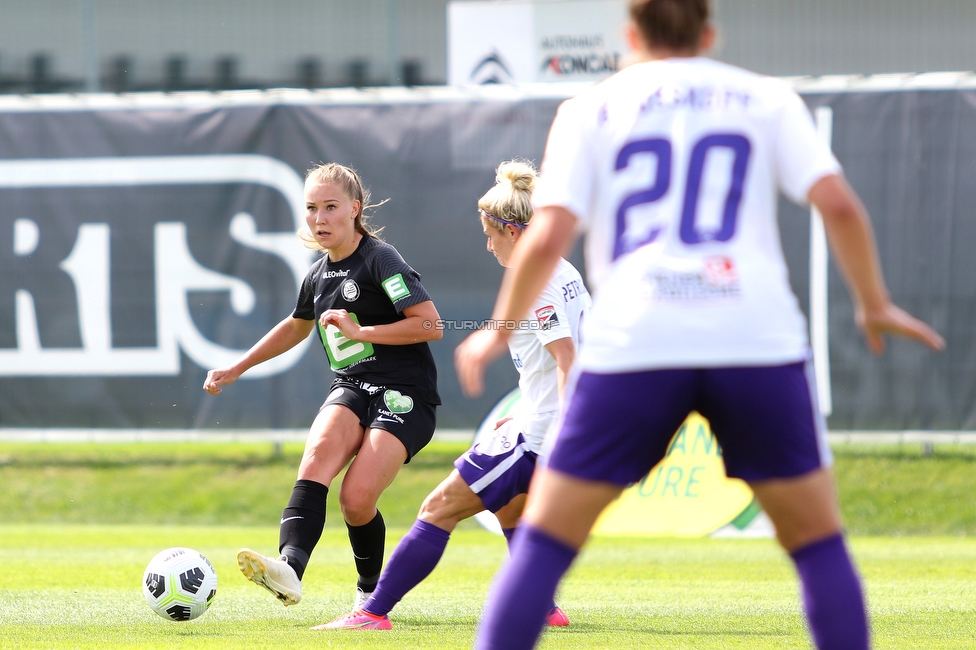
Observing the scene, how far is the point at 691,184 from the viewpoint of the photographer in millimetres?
2533

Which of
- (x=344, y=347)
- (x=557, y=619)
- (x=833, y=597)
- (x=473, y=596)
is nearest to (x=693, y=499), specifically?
(x=473, y=596)

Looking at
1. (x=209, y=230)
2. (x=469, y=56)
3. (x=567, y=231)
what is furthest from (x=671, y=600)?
(x=469, y=56)

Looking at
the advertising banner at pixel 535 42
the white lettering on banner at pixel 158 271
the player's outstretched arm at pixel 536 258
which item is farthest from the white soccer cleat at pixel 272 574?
the advertising banner at pixel 535 42

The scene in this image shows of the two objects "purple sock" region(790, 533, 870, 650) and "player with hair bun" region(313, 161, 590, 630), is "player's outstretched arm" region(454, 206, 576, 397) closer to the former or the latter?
"purple sock" region(790, 533, 870, 650)

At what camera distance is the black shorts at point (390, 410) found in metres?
5.02

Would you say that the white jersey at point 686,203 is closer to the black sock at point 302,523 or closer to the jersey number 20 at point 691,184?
the jersey number 20 at point 691,184

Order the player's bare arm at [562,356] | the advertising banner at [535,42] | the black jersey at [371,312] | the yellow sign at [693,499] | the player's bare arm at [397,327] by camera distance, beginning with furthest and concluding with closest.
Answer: the advertising banner at [535,42] → the yellow sign at [693,499] → the black jersey at [371,312] → the player's bare arm at [397,327] → the player's bare arm at [562,356]

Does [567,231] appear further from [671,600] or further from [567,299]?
[671,600]

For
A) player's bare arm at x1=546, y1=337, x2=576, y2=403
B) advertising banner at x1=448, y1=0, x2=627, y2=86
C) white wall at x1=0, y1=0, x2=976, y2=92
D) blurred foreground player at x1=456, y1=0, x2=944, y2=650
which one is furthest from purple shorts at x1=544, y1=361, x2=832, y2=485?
advertising banner at x1=448, y1=0, x2=627, y2=86

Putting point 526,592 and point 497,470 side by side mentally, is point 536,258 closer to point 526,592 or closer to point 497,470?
point 526,592

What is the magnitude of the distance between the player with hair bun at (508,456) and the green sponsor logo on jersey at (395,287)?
52 cm

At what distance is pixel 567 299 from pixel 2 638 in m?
2.56

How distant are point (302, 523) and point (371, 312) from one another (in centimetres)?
100

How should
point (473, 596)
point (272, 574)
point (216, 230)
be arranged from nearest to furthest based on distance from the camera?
1. point (272, 574)
2. point (473, 596)
3. point (216, 230)
